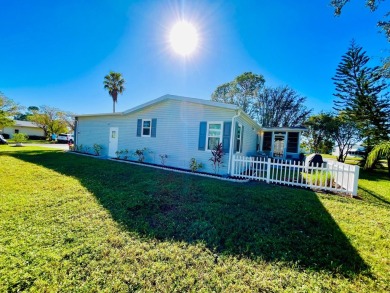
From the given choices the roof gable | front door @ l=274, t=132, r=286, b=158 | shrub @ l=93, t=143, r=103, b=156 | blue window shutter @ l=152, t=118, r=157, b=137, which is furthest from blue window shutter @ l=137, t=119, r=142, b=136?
front door @ l=274, t=132, r=286, b=158

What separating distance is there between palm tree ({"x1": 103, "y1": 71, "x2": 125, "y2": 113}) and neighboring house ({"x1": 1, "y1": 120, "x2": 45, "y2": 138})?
2541 centimetres

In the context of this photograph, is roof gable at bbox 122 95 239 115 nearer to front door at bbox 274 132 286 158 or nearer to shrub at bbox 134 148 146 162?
shrub at bbox 134 148 146 162

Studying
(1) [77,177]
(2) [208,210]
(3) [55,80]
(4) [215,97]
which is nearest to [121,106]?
(3) [55,80]

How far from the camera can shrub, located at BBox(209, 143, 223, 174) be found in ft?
27.1

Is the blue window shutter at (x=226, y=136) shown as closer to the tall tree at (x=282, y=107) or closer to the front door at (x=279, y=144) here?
the front door at (x=279, y=144)

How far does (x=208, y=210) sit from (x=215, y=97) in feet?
83.0

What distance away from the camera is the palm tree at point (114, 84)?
75.0 ft

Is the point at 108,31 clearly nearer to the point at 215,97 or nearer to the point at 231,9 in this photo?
the point at 231,9

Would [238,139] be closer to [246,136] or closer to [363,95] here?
[246,136]

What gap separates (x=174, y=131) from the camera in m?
9.86

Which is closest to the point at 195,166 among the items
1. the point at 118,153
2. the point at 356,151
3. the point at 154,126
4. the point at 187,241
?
the point at 154,126

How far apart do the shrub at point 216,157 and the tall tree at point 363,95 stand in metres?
4.71

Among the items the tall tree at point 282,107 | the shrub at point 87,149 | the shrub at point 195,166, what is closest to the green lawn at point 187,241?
the shrub at point 195,166

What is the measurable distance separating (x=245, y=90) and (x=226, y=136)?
1916cm
